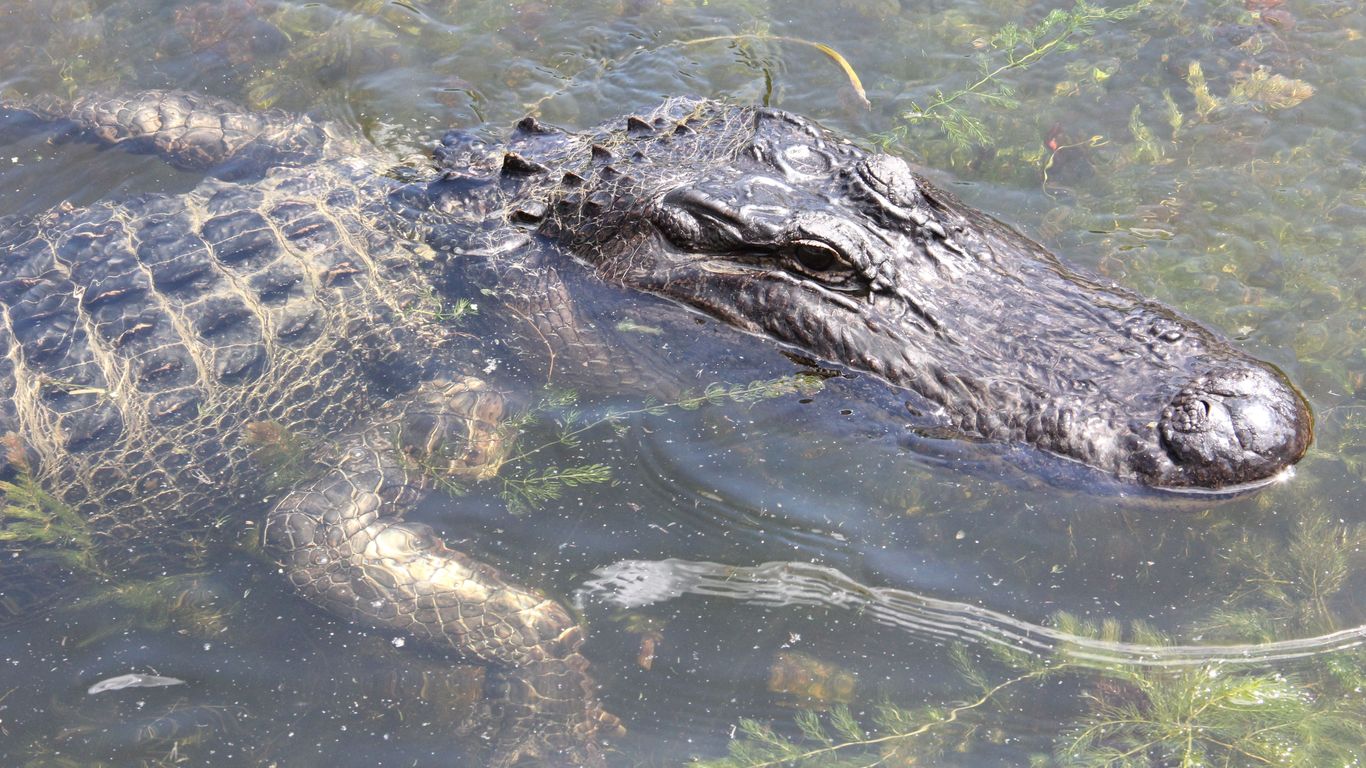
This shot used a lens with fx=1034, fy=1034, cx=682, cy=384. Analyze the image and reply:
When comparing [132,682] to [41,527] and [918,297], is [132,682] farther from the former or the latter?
[918,297]

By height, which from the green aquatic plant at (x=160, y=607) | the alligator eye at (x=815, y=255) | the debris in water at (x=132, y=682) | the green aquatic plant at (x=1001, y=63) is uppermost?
the green aquatic plant at (x=1001, y=63)

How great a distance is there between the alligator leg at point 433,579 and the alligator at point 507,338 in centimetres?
1

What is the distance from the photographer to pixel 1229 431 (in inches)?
145

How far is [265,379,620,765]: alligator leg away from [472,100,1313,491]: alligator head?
1.23 metres

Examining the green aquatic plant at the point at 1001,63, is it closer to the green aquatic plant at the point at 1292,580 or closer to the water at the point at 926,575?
the water at the point at 926,575

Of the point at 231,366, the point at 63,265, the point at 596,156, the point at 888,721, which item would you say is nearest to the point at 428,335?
the point at 231,366

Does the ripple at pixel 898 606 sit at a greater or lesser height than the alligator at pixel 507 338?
lesser

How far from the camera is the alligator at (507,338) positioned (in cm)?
410

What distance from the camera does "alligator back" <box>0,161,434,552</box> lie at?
15.1 feet

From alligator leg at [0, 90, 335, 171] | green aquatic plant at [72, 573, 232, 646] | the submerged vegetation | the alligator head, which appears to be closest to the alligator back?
green aquatic plant at [72, 573, 232, 646]

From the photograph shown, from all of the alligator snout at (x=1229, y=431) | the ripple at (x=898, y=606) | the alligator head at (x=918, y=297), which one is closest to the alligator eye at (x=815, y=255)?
the alligator head at (x=918, y=297)

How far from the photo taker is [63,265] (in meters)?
4.94

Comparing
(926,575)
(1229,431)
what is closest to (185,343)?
(926,575)

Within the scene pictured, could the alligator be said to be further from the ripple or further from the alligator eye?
the ripple
